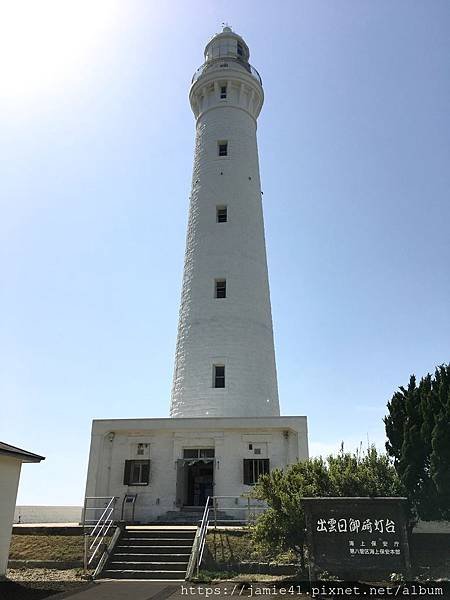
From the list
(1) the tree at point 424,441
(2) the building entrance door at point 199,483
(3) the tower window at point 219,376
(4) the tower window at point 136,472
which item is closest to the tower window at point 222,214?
(3) the tower window at point 219,376

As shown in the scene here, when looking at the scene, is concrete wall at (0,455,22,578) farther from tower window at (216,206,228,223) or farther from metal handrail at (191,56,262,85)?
metal handrail at (191,56,262,85)

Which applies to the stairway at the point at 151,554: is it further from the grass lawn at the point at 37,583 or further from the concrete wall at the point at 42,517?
the concrete wall at the point at 42,517

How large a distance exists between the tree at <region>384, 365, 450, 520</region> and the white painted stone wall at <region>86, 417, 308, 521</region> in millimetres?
3789

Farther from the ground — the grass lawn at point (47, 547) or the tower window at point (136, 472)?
the tower window at point (136, 472)

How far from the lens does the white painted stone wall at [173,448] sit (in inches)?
653

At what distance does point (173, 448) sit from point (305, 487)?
281 inches

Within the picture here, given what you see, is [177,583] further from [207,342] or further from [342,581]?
[207,342]

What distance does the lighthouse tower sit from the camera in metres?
19.0

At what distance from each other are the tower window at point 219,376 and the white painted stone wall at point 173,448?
2.03 metres

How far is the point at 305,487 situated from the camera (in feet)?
36.3

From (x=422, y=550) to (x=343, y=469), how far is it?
2916 millimetres

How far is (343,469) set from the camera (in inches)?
456

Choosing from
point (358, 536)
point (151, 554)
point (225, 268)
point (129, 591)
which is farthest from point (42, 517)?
point (358, 536)

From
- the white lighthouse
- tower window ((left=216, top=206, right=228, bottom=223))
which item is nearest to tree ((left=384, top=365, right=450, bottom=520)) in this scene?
the white lighthouse
